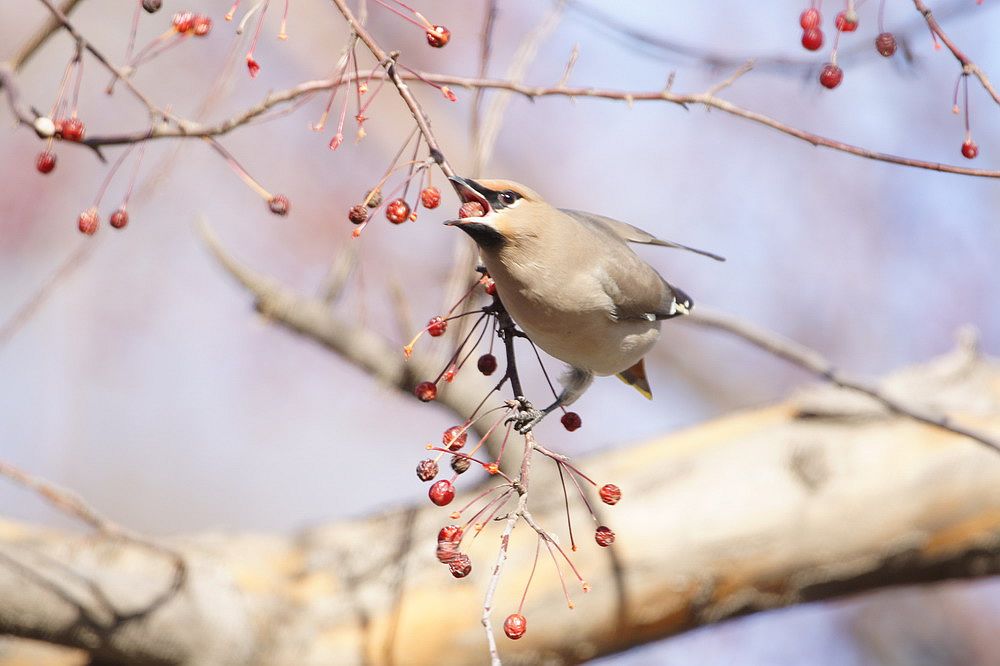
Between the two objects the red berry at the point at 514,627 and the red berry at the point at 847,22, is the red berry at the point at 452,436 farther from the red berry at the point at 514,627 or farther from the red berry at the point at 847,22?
the red berry at the point at 847,22

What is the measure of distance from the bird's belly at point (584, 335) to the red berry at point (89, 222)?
0.79 meters

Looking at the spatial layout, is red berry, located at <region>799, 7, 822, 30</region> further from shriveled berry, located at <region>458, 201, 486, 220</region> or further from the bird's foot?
the bird's foot

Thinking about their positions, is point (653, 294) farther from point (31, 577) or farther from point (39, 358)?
point (39, 358)

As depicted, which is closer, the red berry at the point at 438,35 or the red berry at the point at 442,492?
the red berry at the point at 438,35

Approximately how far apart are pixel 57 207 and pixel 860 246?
16.4 feet

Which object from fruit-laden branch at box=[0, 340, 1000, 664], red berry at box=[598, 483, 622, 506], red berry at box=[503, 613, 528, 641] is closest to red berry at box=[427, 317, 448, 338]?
red berry at box=[598, 483, 622, 506]

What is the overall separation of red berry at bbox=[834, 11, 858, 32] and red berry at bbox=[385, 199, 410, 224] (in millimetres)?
809

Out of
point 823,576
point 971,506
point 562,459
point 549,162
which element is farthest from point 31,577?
point 549,162

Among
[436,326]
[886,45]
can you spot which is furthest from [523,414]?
[886,45]

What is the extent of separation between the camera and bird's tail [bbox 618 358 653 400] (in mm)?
2801

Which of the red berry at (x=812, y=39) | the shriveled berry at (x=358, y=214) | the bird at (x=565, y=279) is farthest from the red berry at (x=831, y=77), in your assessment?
the shriveled berry at (x=358, y=214)

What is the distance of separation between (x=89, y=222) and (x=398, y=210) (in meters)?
0.61

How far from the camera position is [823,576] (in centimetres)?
354

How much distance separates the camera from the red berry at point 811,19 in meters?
2.09
